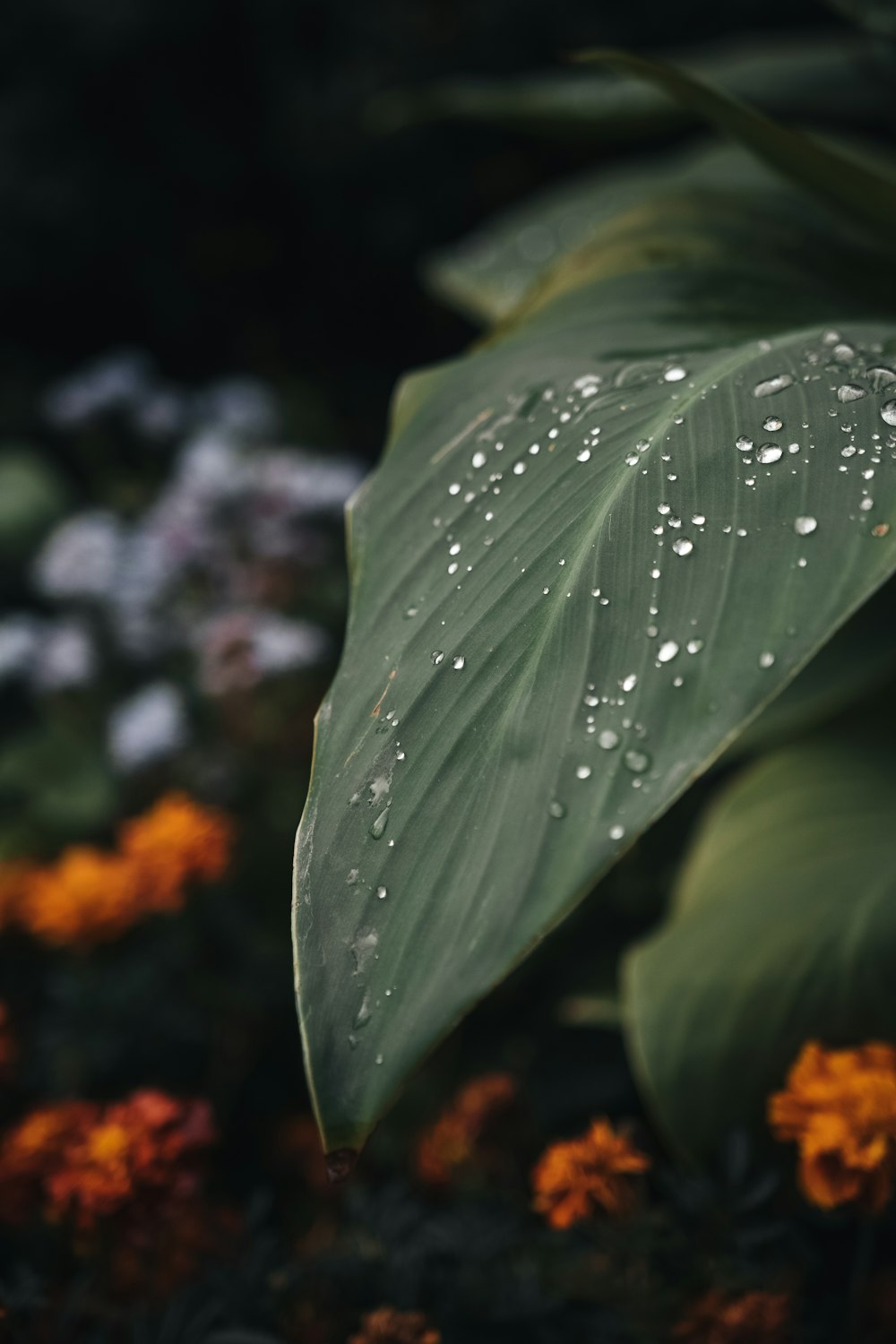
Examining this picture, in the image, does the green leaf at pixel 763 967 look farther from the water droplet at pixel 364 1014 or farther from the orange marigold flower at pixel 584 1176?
the water droplet at pixel 364 1014

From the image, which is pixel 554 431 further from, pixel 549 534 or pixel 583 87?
pixel 583 87

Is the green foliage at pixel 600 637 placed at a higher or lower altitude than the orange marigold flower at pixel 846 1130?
higher

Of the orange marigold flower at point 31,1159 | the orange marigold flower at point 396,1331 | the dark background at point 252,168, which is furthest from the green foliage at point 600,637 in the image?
the dark background at point 252,168

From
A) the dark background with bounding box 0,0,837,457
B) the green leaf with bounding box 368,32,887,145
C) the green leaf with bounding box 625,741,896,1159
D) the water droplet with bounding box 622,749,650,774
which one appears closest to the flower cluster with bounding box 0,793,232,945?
the green leaf with bounding box 625,741,896,1159

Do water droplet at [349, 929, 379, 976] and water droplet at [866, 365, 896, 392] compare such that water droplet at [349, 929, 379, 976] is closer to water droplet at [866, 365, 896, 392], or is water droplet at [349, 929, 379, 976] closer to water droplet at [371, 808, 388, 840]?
water droplet at [371, 808, 388, 840]

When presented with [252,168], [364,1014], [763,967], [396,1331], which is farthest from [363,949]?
[252,168]

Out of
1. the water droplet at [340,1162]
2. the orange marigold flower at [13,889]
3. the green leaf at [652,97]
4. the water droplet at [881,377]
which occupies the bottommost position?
the orange marigold flower at [13,889]
